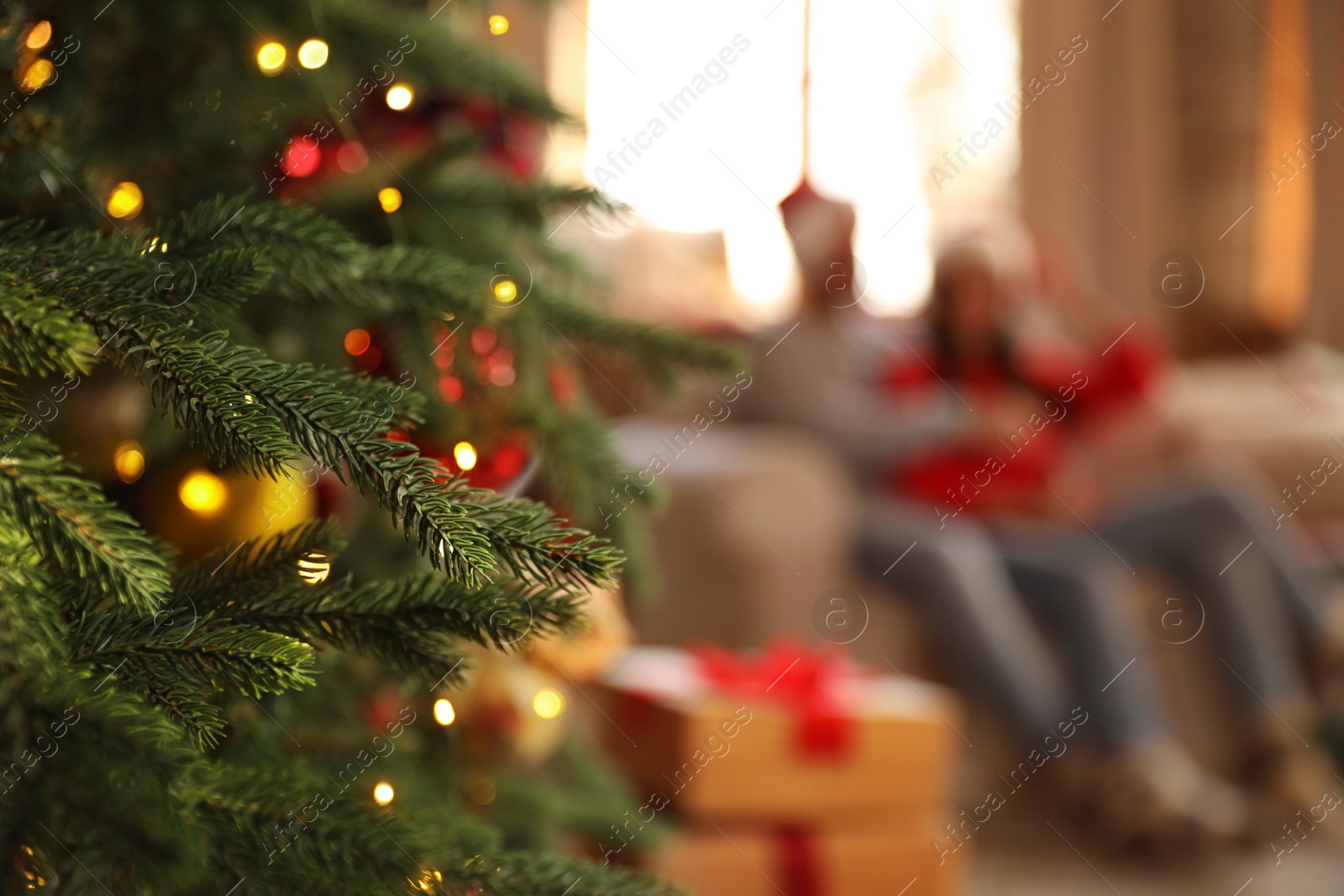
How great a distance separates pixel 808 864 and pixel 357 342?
2.12 ft

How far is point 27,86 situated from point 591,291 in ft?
1.32

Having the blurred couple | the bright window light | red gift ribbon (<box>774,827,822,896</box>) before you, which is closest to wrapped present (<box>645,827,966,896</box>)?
red gift ribbon (<box>774,827,822,896</box>)

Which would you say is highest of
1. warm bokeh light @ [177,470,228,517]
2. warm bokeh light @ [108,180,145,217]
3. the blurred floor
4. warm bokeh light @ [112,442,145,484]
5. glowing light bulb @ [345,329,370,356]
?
warm bokeh light @ [108,180,145,217]

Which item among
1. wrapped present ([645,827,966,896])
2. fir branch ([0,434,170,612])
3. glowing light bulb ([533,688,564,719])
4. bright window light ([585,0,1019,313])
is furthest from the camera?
bright window light ([585,0,1019,313])

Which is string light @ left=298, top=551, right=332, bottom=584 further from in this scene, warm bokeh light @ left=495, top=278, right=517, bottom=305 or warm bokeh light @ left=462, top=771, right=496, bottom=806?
warm bokeh light @ left=462, top=771, right=496, bottom=806

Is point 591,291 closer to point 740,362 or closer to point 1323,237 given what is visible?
point 740,362

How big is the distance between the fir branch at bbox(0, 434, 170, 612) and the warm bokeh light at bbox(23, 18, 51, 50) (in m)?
0.25

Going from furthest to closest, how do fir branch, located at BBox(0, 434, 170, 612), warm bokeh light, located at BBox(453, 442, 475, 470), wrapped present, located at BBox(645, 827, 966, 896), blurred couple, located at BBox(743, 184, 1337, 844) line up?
blurred couple, located at BBox(743, 184, 1337, 844) < wrapped present, located at BBox(645, 827, 966, 896) < warm bokeh light, located at BBox(453, 442, 475, 470) < fir branch, located at BBox(0, 434, 170, 612)

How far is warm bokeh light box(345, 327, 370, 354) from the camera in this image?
0.54m

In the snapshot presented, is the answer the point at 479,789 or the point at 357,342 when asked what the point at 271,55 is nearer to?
the point at 357,342

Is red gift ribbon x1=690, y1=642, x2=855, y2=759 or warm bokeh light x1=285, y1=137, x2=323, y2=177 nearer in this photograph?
warm bokeh light x1=285, y1=137, x2=323, y2=177

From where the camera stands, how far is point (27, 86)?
44 cm

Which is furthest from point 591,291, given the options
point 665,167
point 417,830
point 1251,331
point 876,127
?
point 1251,331

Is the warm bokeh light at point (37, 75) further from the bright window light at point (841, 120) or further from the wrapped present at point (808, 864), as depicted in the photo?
the bright window light at point (841, 120)
